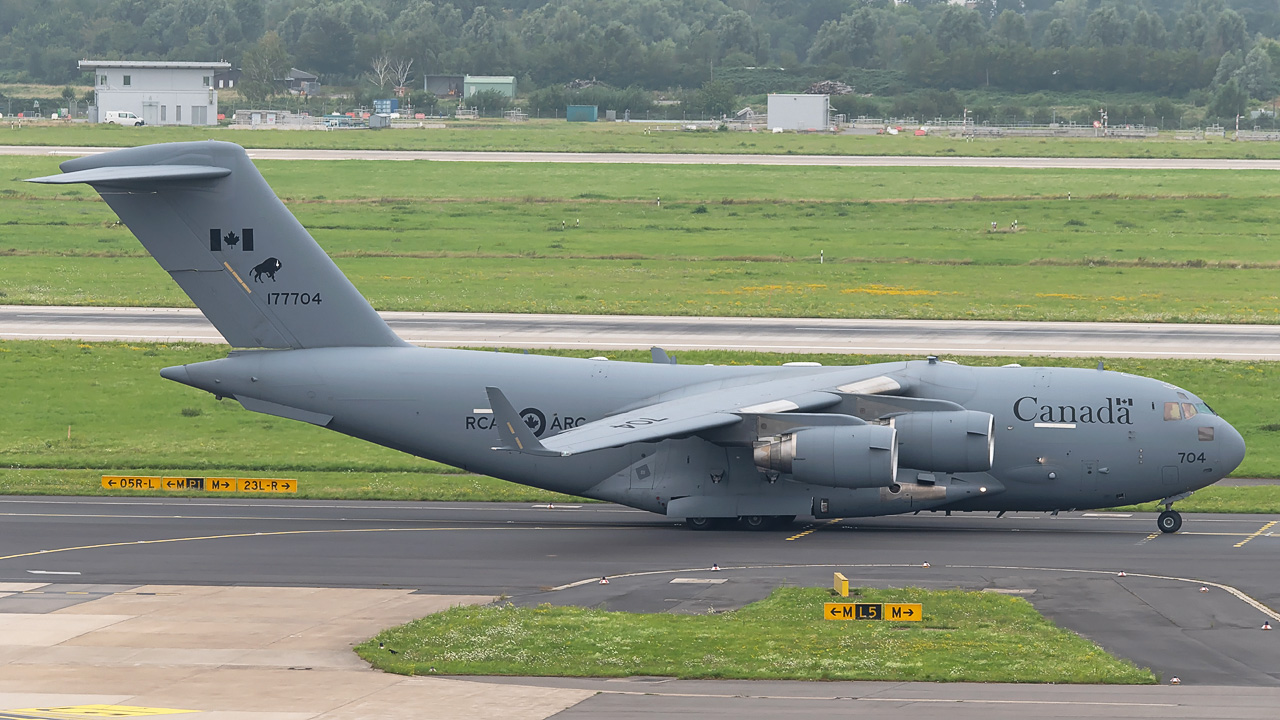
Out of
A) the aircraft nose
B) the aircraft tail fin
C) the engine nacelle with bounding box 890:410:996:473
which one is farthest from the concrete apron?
the aircraft nose

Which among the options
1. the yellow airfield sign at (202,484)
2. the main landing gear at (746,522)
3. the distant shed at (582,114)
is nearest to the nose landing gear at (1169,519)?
the main landing gear at (746,522)

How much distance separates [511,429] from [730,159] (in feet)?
300

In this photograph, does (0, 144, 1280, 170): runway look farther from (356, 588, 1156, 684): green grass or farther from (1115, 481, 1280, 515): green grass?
(356, 588, 1156, 684): green grass

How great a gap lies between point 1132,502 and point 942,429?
485 centimetres

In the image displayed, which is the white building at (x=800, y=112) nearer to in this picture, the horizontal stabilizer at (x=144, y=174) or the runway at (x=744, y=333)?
the runway at (x=744, y=333)

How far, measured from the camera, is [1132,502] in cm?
3247

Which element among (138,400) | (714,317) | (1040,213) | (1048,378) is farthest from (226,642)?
(1040,213)

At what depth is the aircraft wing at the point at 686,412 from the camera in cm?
2833

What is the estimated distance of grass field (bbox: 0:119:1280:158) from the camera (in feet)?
414

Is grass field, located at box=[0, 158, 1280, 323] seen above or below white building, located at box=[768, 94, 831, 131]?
below

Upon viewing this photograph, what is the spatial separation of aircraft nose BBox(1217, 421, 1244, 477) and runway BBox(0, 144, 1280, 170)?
265ft

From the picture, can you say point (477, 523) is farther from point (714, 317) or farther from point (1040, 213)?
point (1040, 213)

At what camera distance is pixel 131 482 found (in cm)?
3781

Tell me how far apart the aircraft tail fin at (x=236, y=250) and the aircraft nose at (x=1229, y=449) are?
18.2 metres
